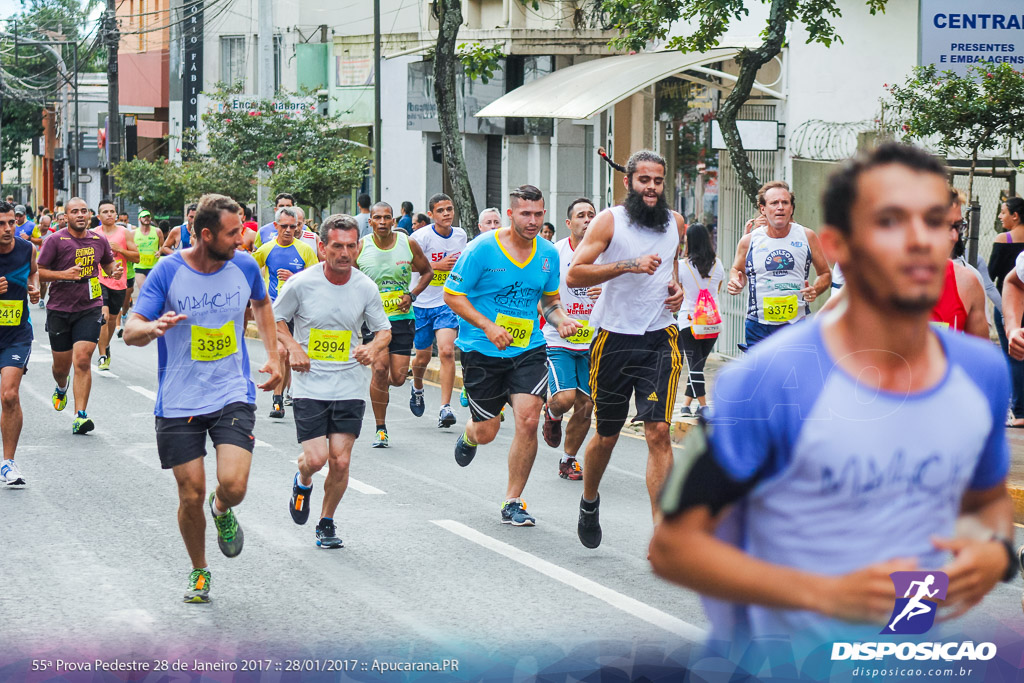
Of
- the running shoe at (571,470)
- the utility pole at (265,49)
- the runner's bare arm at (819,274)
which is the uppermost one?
the utility pole at (265,49)

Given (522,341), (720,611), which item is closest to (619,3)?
(522,341)

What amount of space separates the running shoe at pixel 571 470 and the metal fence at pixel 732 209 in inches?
304

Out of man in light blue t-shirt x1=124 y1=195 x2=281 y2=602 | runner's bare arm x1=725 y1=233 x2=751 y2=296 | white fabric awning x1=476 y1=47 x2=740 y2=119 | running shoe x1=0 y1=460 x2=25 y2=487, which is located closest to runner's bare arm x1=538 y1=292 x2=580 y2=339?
man in light blue t-shirt x1=124 y1=195 x2=281 y2=602

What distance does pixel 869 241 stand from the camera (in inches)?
77.4

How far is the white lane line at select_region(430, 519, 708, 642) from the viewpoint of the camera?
584 cm

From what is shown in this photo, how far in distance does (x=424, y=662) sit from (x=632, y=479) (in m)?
4.68

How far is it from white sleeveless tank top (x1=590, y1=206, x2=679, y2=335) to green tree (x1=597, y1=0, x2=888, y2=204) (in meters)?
7.74

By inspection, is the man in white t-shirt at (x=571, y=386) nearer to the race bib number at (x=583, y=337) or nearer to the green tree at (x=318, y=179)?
the race bib number at (x=583, y=337)

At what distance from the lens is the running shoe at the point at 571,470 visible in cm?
984

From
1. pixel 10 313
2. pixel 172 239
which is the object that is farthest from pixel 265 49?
pixel 10 313

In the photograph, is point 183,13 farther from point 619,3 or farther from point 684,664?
point 684,664

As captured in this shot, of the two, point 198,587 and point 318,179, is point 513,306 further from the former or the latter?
point 318,179

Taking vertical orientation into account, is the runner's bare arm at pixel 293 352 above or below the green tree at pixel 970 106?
below

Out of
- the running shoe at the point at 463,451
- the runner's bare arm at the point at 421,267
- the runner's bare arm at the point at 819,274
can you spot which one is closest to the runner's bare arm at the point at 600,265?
the running shoe at the point at 463,451
